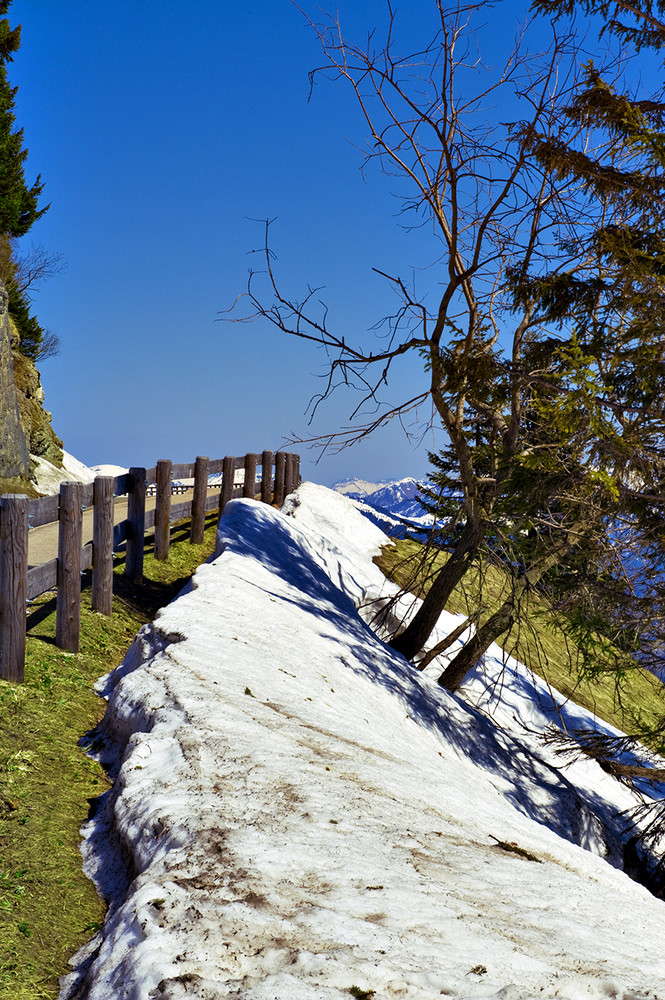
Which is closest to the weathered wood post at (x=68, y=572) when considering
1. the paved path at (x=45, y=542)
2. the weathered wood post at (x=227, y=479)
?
the paved path at (x=45, y=542)

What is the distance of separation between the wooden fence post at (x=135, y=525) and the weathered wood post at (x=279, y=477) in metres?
7.90

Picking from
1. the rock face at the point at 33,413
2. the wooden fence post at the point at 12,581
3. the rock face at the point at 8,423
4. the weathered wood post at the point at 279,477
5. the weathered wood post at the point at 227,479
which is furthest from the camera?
the rock face at the point at 33,413

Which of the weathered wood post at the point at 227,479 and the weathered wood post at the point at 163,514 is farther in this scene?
the weathered wood post at the point at 227,479

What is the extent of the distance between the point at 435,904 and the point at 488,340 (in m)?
7.55

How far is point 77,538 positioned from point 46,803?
3257mm

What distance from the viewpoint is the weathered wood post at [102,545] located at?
24.8ft

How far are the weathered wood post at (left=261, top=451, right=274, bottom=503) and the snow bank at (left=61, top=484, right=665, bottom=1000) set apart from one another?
9.90 meters

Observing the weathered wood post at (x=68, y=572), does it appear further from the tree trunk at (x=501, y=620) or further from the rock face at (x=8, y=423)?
the rock face at (x=8, y=423)

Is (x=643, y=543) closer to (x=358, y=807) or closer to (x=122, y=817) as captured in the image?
(x=358, y=807)

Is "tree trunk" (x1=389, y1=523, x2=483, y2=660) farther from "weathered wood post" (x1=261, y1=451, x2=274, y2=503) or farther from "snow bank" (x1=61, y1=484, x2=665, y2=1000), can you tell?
"weathered wood post" (x1=261, y1=451, x2=274, y2=503)

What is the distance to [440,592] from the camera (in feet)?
32.1

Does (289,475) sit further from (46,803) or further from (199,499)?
(46,803)

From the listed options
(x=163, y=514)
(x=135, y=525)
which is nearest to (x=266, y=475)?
(x=163, y=514)

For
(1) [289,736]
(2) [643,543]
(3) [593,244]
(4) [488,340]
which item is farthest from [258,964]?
(3) [593,244]
